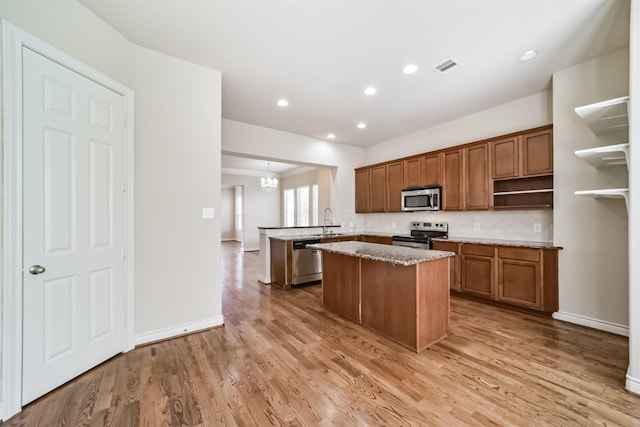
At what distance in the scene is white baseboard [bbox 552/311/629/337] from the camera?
2748mm

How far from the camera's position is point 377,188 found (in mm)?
5852

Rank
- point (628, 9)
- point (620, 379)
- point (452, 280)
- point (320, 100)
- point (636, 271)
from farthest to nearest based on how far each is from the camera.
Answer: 1. point (452, 280)
2. point (320, 100)
3. point (628, 9)
4. point (620, 379)
5. point (636, 271)

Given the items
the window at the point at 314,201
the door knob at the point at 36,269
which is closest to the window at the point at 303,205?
the window at the point at 314,201

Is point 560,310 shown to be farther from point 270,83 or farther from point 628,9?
point 270,83

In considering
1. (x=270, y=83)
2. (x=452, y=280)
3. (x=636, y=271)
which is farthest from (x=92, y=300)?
(x=452, y=280)

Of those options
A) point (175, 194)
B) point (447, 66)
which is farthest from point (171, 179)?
point (447, 66)

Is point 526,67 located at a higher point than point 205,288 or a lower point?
higher

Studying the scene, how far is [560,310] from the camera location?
314 cm

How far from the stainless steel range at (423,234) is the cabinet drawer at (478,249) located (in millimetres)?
586

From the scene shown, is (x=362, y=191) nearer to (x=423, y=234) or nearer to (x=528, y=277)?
(x=423, y=234)

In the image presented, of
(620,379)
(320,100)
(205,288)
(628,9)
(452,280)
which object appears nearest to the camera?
(620,379)

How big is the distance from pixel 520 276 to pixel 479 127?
2479mm

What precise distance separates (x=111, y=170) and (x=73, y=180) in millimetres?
316

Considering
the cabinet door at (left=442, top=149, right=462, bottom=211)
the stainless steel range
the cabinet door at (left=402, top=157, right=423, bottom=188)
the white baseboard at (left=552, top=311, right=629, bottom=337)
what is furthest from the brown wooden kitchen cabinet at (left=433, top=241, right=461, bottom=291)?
the cabinet door at (left=402, top=157, right=423, bottom=188)
